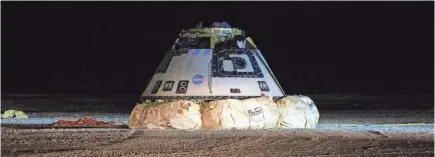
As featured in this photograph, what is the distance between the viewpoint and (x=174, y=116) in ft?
63.4

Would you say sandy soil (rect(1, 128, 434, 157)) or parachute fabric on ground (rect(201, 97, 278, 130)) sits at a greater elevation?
parachute fabric on ground (rect(201, 97, 278, 130))

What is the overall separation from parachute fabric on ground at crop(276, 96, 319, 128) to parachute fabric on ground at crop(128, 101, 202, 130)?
1.64m

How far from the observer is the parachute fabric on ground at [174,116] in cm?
1923

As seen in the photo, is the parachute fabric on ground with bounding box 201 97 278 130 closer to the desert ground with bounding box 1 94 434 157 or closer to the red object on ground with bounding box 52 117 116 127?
the desert ground with bounding box 1 94 434 157

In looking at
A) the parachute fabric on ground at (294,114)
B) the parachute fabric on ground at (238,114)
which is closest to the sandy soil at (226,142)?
the parachute fabric on ground at (294,114)

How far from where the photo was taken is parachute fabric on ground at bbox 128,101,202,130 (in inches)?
757

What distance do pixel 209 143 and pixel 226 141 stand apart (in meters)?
0.41

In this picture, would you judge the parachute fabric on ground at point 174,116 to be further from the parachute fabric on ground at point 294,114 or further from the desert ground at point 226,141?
the parachute fabric on ground at point 294,114

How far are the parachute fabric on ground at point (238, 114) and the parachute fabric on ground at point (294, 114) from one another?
1.15 feet

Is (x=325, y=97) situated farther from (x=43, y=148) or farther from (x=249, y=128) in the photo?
(x=43, y=148)

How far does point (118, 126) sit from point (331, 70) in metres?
33.6

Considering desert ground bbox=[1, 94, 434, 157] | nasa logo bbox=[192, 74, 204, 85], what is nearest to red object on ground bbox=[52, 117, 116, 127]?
desert ground bbox=[1, 94, 434, 157]

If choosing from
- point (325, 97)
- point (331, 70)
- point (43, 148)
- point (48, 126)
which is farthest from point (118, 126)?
point (331, 70)

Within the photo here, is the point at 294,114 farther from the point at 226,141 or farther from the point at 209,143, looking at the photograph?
the point at 209,143
